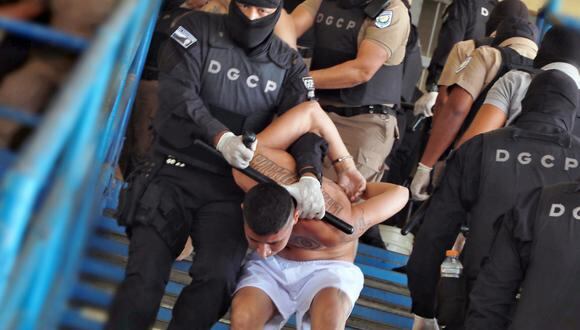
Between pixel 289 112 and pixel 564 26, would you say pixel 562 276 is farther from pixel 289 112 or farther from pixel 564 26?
pixel 564 26

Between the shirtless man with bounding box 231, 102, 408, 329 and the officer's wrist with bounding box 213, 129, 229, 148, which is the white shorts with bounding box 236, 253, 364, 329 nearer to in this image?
the shirtless man with bounding box 231, 102, 408, 329

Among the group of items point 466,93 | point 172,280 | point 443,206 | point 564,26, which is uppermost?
point 564,26

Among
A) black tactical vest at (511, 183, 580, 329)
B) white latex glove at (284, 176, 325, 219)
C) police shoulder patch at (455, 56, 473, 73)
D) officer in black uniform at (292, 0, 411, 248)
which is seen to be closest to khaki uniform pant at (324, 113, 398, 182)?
officer in black uniform at (292, 0, 411, 248)

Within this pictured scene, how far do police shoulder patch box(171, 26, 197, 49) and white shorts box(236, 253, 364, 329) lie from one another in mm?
1080

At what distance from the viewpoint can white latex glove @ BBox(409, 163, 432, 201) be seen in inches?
225

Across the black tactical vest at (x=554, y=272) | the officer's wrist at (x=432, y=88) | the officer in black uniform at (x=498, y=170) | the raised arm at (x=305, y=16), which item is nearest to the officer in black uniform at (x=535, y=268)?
the black tactical vest at (x=554, y=272)

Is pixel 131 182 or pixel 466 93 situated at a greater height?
pixel 466 93

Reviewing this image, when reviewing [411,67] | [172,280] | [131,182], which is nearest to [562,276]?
[131,182]

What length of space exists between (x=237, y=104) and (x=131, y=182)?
24.7 inches

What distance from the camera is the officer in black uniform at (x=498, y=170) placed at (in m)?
4.25

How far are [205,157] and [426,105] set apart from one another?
2.97m

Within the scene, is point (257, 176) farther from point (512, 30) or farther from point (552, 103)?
point (512, 30)

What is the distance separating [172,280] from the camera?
5.01 metres

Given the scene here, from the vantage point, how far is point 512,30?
5797 millimetres
